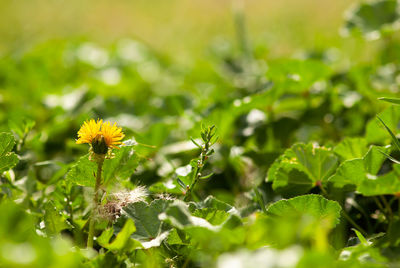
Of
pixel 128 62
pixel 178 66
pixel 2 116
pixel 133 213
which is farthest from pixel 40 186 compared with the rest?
pixel 178 66

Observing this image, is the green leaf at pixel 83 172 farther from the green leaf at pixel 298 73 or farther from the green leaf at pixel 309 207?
the green leaf at pixel 298 73

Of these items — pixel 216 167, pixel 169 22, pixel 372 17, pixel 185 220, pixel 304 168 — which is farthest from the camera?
pixel 169 22

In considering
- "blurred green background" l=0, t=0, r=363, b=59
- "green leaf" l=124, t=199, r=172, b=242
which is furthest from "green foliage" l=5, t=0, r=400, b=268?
"blurred green background" l=0, t=0, r=363, b=59

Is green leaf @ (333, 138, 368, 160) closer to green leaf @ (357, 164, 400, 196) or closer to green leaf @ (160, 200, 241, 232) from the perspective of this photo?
green leaf @ (357, 164, 400, 196)

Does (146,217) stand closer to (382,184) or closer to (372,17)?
(382,184)

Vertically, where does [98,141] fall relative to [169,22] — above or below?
above

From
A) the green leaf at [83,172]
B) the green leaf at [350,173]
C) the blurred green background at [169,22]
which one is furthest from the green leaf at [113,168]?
the blurred green background at [169,22]

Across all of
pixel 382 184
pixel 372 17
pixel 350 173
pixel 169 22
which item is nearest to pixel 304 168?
pixel 350 173

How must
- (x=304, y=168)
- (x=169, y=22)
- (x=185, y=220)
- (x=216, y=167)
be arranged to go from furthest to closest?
(x=169, y=22) < (x=216, y=167) < (x=304, y=168) < (x=185, y=220)
